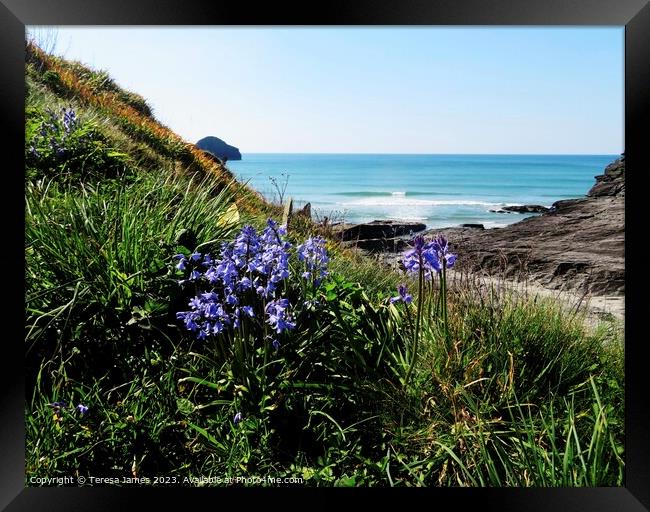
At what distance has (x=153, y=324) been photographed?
3.12 meters

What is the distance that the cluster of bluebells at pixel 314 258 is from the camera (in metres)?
3.06

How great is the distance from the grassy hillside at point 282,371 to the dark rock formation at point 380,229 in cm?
35

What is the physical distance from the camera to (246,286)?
2830 mm

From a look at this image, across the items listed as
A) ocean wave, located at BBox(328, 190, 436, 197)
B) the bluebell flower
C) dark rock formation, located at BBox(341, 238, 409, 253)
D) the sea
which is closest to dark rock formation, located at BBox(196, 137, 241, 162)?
the sea

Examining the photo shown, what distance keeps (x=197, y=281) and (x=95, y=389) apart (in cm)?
74

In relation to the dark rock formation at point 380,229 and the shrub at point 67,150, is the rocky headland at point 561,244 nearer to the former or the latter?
the dark rock formation at point 380,229

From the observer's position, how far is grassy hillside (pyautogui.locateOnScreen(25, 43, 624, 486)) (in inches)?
111

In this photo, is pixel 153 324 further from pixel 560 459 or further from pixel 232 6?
pixel 560 459

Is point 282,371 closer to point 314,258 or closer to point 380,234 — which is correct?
point 314,258

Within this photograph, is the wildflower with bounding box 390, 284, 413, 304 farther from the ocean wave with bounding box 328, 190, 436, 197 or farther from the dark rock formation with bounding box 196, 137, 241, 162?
the dark rock formation with bounding box 196, 137, 241, 162

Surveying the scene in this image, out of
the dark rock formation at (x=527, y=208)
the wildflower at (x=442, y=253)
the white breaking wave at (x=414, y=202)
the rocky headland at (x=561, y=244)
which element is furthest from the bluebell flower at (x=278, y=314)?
the dark rock formation at (x=527, y=208)

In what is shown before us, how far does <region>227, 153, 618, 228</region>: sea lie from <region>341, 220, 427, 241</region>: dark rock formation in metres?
0.05

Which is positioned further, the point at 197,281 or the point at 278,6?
the point at 197,281

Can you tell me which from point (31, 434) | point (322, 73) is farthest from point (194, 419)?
point (322, 73)
